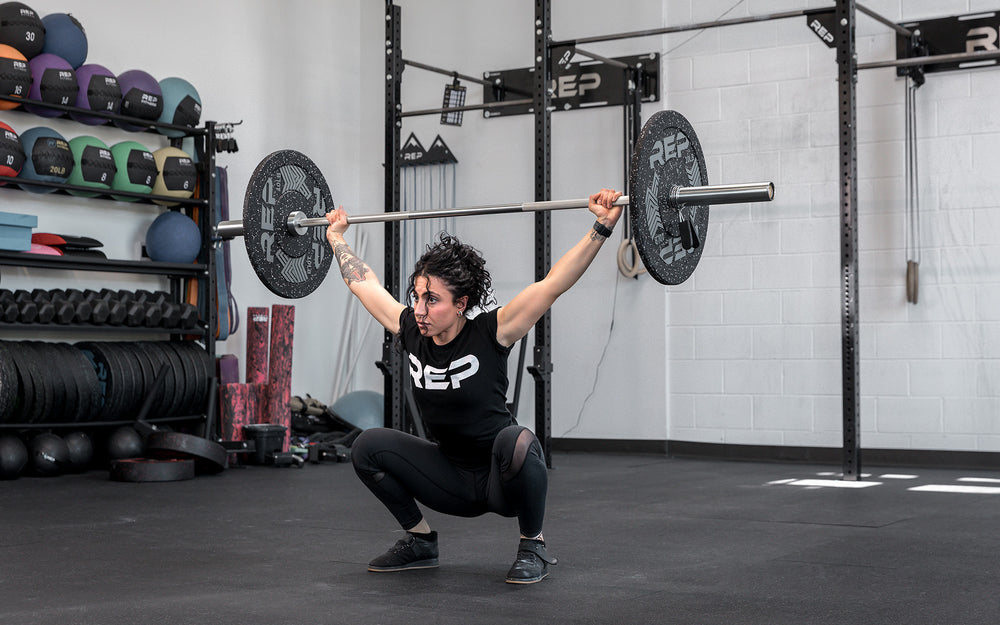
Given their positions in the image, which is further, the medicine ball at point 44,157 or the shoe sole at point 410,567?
the medicine ball at point 44,157

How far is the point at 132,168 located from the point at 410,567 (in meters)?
3.73

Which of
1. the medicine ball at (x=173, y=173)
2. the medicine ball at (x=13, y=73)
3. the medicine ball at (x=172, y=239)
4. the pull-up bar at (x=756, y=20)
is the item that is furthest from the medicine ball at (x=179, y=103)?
the pull-up bar at (x=756, y=20)

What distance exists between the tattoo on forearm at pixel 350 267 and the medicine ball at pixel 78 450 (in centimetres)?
288

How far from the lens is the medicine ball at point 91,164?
18.7 ft

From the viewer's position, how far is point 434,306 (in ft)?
9.03

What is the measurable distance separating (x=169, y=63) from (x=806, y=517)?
4.70 metres

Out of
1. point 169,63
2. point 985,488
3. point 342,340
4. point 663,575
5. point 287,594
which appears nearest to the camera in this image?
point 287,594

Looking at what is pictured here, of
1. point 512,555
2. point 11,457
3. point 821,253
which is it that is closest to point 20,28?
point 11,457

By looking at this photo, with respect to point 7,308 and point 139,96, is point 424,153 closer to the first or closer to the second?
point 139,96

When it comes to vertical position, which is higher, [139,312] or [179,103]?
[179,103]

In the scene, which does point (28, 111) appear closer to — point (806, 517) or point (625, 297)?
point (625, 297)

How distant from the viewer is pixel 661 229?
2.94 m

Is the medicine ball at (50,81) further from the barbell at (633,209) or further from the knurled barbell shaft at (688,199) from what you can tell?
the knurled barbell shaft at (688,199)

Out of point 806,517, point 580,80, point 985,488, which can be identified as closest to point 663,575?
point 806,517
